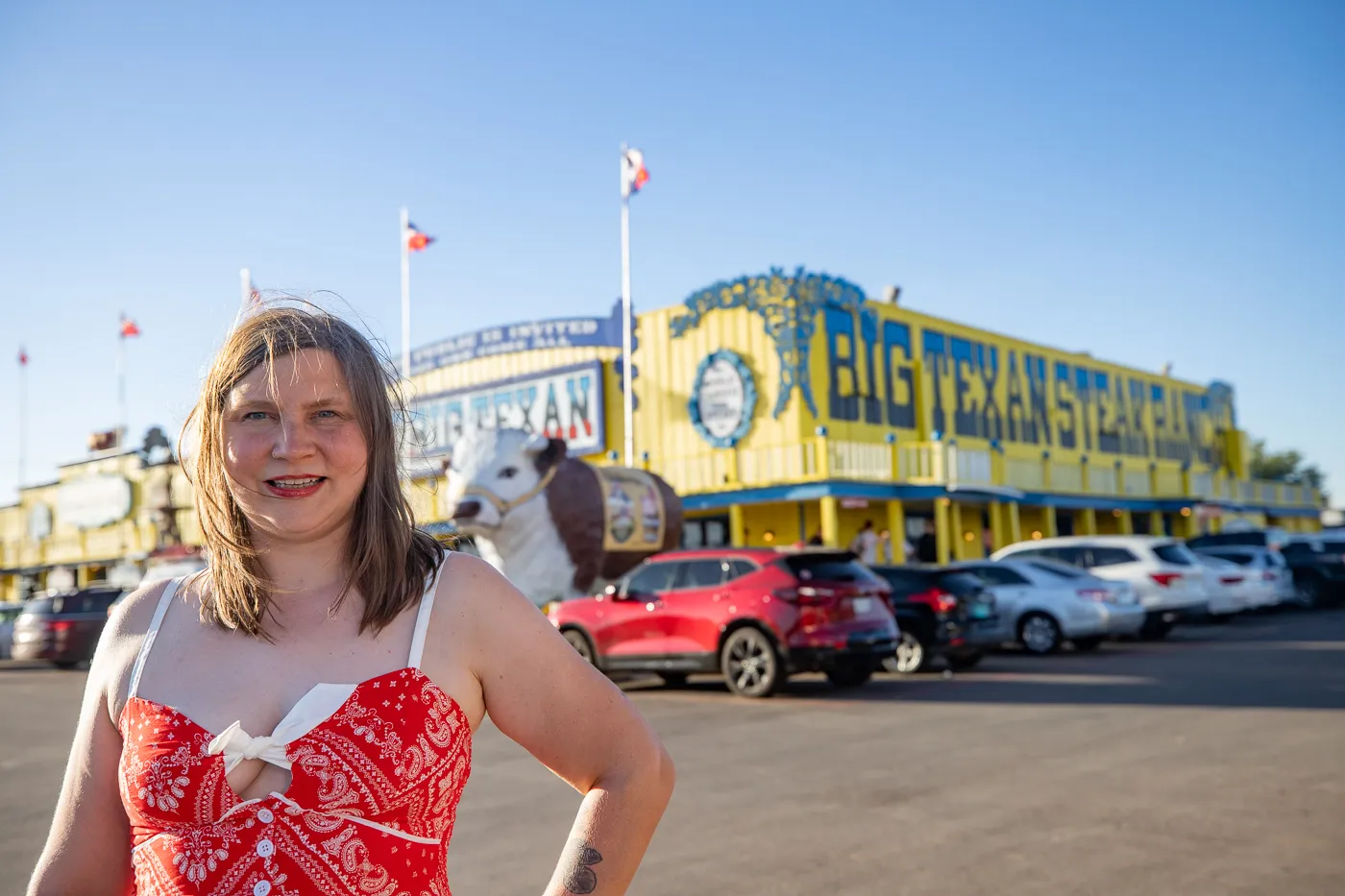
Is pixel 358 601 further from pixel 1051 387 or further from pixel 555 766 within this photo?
pixel 1051 387

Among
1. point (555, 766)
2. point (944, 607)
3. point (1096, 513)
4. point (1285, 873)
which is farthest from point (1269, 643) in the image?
point (1096, 513)

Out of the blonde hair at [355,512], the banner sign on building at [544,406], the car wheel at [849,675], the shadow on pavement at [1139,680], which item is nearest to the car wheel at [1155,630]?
the shadow on pavement at [1139,680]

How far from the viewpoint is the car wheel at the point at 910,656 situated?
15.2 meters

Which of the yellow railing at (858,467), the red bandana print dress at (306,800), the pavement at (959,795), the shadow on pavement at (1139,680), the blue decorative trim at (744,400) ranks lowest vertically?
the pavement at (959,795)

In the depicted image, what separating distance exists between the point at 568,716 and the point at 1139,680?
12.6 m

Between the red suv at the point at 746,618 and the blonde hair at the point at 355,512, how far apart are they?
416 inches

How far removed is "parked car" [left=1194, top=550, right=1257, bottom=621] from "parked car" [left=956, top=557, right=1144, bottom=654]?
615cm

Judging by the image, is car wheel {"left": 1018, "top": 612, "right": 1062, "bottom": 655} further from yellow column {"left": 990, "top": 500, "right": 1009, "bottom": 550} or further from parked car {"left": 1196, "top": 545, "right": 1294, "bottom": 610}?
yellow column {"left": 990, "top": 500, "right": 1009, "bottom": 550}

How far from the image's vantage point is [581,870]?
1955mm

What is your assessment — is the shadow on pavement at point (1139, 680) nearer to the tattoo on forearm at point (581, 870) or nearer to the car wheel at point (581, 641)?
the car wheel at point (581, 641)

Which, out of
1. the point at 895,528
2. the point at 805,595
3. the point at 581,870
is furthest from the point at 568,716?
the point at 895,528

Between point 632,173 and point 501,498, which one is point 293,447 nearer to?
point 501,498

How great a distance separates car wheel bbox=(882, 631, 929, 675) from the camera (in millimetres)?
15211

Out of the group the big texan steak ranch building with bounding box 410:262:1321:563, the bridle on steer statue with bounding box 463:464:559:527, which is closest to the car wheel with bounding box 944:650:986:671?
the bridle on steer statue with bounding box 463:464:559:527
